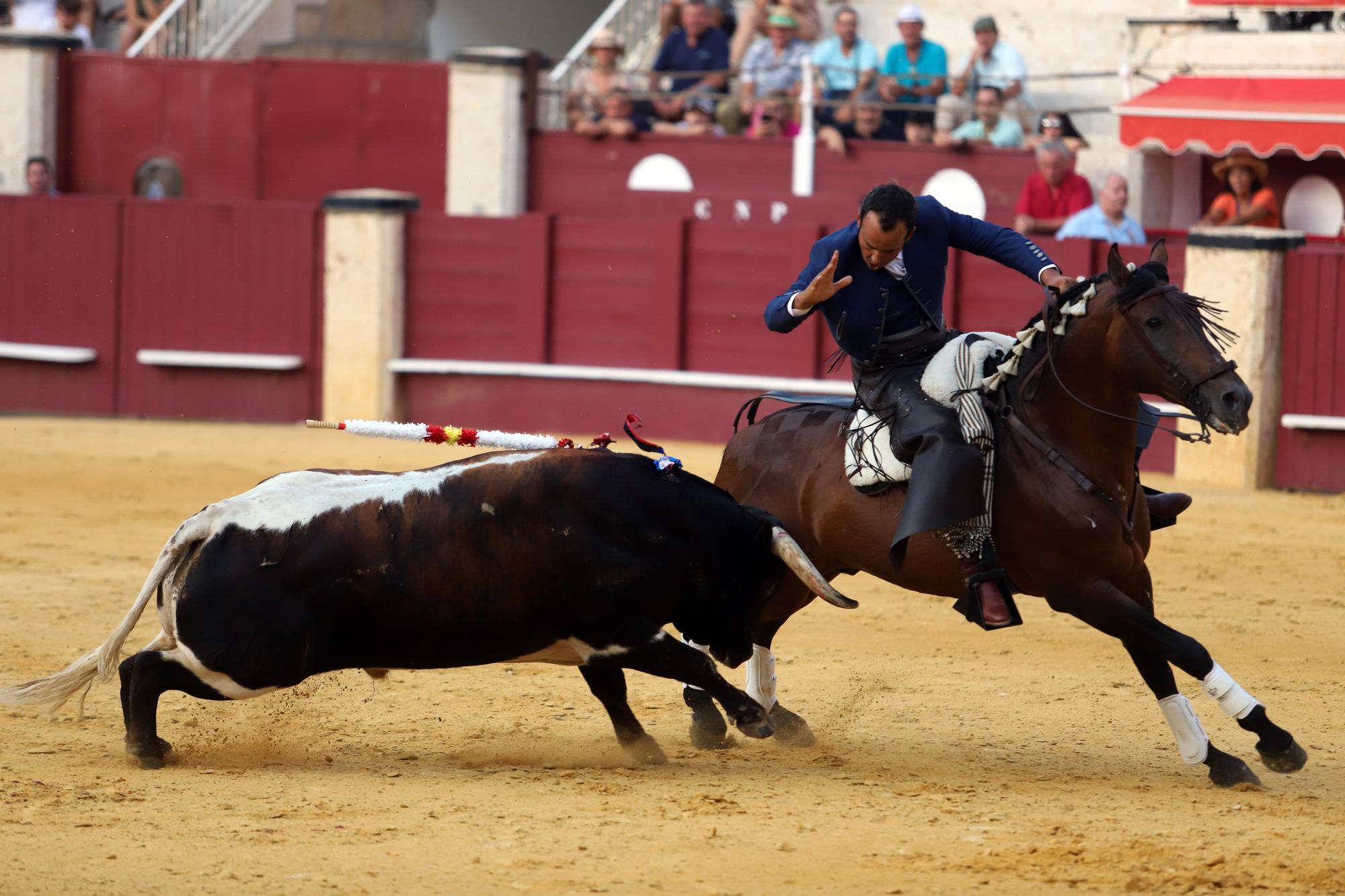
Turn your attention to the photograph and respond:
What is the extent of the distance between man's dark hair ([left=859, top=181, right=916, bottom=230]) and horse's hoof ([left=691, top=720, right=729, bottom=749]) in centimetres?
145

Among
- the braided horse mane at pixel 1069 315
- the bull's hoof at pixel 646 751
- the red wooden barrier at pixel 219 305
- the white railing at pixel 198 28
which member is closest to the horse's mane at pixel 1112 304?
the braided horse mane at pixel 1069 315

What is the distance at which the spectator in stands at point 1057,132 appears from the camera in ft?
43.3

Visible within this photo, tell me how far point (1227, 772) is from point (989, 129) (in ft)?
32.4

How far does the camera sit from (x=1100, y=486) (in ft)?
16.0

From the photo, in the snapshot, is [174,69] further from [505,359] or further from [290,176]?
[505,359]

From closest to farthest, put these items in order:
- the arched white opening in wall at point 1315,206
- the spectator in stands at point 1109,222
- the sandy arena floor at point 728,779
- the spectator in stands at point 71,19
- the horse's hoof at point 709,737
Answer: the sandy arena floor at point 728,779
the horse's hoof at point 709,737
the spectator in stands at point 1109,222
the arched white opening in wall at point 1315,206
the spectator in stands at point 71,19

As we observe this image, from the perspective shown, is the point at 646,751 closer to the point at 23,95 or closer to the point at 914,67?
the point at 914,67

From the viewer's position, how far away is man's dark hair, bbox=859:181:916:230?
489 centimetres

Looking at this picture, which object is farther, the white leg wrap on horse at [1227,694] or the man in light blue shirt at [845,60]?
the man in light blue shirt at [845,60]

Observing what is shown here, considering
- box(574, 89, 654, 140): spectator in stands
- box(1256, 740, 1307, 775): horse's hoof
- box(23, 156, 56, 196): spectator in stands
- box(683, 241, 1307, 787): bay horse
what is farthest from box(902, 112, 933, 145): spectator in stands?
box(1256, 740, 1307, 775): horse's hoof

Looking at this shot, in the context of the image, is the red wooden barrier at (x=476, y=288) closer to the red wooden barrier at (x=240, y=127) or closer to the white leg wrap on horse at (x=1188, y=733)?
the red wooden barrier at (x=240, y=127)

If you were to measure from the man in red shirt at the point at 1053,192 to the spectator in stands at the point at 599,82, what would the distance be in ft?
12.9

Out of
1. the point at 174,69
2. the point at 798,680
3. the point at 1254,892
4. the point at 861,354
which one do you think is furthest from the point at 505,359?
the point at 1254,892

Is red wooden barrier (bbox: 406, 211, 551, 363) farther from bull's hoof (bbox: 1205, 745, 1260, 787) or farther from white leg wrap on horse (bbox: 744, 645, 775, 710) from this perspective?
bull's hoof (bbox: 1205, 745, 1260, 787)
